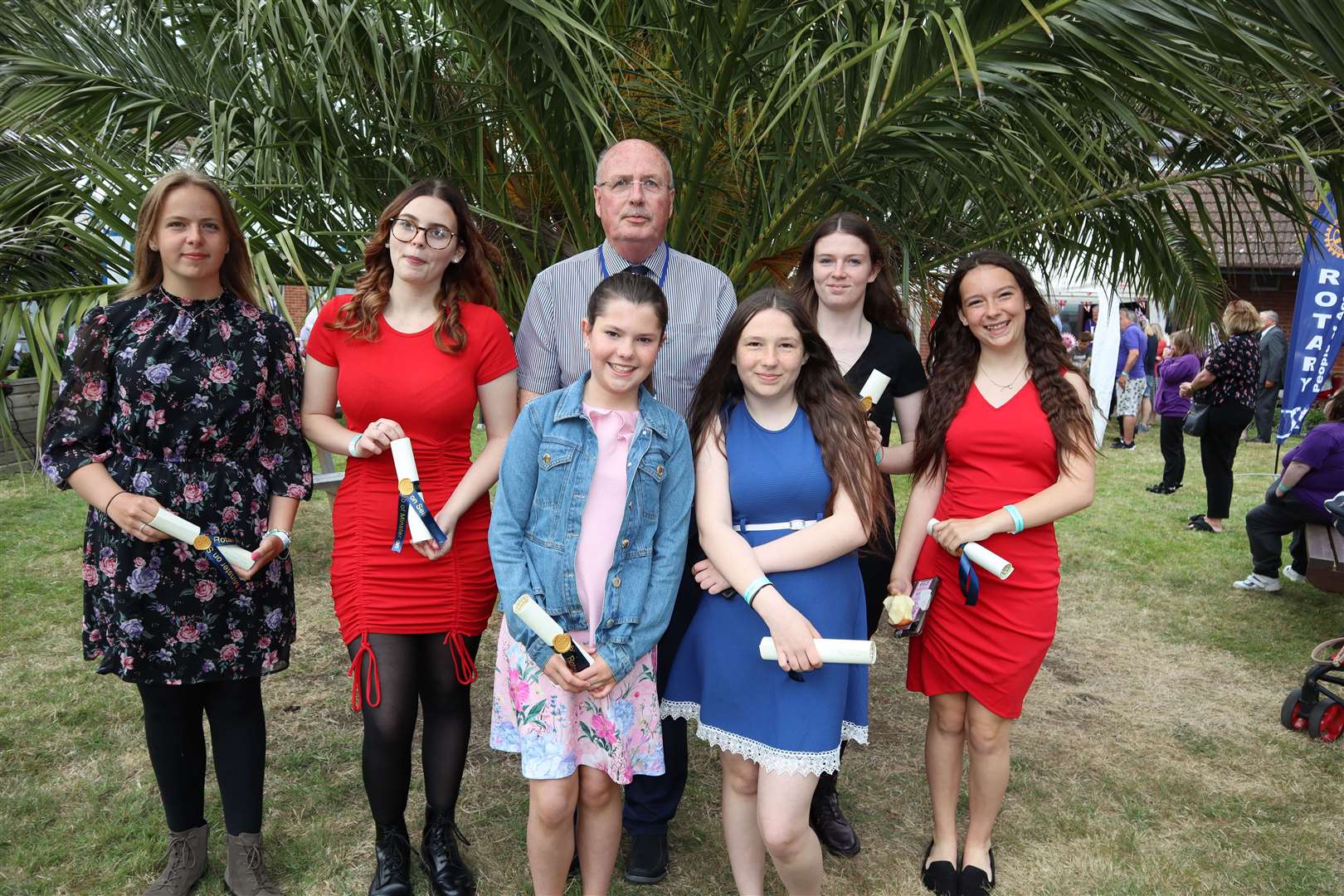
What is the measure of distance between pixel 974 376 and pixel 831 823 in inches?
61.4

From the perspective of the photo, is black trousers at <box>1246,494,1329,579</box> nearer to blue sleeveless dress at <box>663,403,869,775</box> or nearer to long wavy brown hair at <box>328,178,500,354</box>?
blue sleeveless dress at <box>663,403,869,775</box>

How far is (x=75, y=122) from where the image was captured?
3.49 m

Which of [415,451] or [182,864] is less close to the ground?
[415,451]

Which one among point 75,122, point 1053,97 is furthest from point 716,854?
point 75,122

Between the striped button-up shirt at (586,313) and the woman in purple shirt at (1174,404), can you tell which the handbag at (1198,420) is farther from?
the striped button-up shirt at (586,313)

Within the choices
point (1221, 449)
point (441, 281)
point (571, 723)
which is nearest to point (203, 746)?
point (571, 723)

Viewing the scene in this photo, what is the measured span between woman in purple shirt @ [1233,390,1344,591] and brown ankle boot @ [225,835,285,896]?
5.09 meters

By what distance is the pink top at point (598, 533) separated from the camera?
221 cm

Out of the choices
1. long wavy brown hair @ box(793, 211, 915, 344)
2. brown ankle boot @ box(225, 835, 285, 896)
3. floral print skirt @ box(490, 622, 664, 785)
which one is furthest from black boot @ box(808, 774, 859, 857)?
brown ankle boot @ box(225, 835, 285, 896)

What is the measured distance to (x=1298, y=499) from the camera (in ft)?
17.9

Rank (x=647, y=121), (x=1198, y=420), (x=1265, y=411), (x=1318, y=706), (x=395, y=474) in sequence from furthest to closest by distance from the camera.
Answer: (x=1265, y=411) → (x=1198, y=420) → (x=1318, y=706) → (x=647, y=121) → (x=395, y=474)

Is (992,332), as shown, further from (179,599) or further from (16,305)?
(16,305)

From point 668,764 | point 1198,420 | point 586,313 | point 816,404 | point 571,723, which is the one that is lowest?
point 668,764

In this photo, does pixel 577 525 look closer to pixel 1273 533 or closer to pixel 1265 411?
pixel 1273 533
